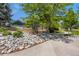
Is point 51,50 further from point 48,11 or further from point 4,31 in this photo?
point 4,31

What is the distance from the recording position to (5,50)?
279 centimetres

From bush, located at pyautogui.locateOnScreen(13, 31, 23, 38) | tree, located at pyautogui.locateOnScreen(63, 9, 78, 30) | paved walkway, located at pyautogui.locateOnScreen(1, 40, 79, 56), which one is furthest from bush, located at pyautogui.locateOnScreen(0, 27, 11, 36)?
tree, located at pyautogui.locateOnScreen(63, 9, 78, 30)

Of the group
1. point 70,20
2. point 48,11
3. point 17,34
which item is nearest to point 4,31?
point 17,34

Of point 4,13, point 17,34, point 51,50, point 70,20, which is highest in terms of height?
point 4,13

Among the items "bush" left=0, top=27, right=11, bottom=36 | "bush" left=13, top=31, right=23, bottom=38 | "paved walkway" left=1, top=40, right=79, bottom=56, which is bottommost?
"paved walkway" left=1, top=40, right=79, bottom=56

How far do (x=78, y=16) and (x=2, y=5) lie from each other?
3.22ft

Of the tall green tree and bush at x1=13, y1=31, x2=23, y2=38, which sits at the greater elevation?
the tall green tree

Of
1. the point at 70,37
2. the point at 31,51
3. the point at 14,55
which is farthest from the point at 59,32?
the point at 14,55

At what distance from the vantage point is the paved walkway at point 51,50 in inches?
109

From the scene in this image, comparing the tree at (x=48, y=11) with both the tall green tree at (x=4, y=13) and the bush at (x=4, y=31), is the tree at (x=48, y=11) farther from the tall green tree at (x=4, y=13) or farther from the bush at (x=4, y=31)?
the bush at (x=4, y=31)

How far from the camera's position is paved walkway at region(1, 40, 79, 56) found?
9.11ft

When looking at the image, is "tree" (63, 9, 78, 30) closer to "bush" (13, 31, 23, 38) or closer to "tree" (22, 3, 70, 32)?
"tree" (22, 3, 70, 32)

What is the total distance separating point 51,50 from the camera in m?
2.79

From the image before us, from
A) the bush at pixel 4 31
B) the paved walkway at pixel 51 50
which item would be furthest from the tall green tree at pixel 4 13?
the paved walkway at pixel 51 50
